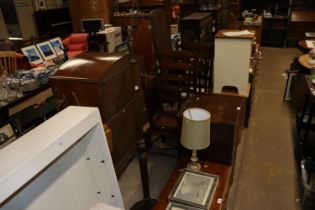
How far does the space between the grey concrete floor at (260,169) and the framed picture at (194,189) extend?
0.58 m

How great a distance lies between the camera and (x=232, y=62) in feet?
9.22

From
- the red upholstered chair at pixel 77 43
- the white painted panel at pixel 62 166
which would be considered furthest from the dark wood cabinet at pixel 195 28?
the red upholstered chair at pixel 77 43

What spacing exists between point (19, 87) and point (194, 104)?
1949 mm

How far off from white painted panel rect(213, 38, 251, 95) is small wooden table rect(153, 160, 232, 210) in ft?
4.03

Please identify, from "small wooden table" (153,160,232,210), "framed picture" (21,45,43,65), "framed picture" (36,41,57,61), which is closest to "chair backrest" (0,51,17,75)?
"framed picture" (21,45,43,65)

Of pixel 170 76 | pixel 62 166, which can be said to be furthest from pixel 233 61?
pixel 62 166

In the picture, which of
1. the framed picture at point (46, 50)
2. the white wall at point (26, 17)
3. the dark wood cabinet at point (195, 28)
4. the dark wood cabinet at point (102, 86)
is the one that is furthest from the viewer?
the white wall at point (26, 17)

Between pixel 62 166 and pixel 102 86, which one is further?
pixel 102 86

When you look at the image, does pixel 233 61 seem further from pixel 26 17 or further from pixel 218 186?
pixel 26 17

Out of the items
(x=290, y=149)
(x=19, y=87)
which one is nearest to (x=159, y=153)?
(x=290, y=149)

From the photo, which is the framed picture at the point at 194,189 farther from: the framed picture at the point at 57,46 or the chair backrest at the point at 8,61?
the framed picture at the point at 57,46

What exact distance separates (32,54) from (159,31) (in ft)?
9.18

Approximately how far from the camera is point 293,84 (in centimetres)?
380

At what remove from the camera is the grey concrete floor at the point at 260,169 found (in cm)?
219
